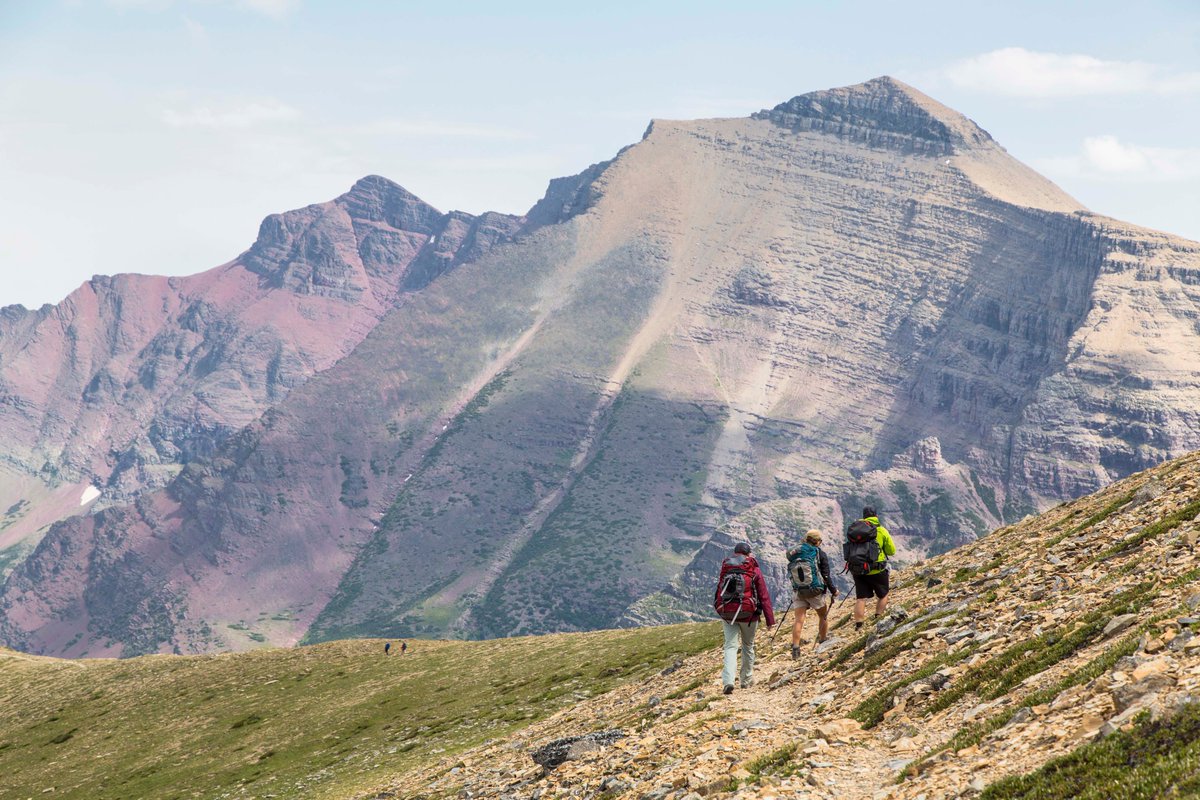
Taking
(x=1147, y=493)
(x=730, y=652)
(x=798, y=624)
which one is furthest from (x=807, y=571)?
(x=1147, y=493)

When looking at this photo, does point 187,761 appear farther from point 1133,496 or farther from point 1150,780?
point 1150,780

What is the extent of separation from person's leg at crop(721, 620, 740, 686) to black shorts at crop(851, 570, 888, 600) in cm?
524

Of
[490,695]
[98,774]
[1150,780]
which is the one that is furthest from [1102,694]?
[98,774]

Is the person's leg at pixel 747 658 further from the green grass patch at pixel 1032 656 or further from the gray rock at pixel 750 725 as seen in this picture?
the green grass patch at pixel 1032 656

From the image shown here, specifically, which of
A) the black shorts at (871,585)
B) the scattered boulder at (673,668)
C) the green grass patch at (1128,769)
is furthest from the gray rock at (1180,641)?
the scattered boulder at (673,668)

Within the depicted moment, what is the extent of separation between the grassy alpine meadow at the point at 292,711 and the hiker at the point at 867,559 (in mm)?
19574

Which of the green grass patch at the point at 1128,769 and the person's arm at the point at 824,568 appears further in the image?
the person's arm at the point at 824,568

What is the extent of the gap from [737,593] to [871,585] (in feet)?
21.2

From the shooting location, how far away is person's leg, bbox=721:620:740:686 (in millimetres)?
34656

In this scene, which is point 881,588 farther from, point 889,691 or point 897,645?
point 889,691

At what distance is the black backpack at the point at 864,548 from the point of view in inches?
1443

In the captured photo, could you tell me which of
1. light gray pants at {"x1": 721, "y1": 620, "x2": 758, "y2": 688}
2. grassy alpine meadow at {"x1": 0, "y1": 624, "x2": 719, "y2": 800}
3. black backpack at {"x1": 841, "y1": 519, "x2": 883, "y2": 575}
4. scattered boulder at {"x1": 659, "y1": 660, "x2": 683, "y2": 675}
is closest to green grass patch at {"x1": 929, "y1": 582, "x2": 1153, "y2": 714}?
light gray pants at {"x1": 721, "y1": 620, "x2": 758, "y2": 688}

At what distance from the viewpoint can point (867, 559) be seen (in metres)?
36.9

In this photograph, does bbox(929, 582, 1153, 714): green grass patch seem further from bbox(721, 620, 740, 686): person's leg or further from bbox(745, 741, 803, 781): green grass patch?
bbox(721, 620, 740, 686): person's leg
